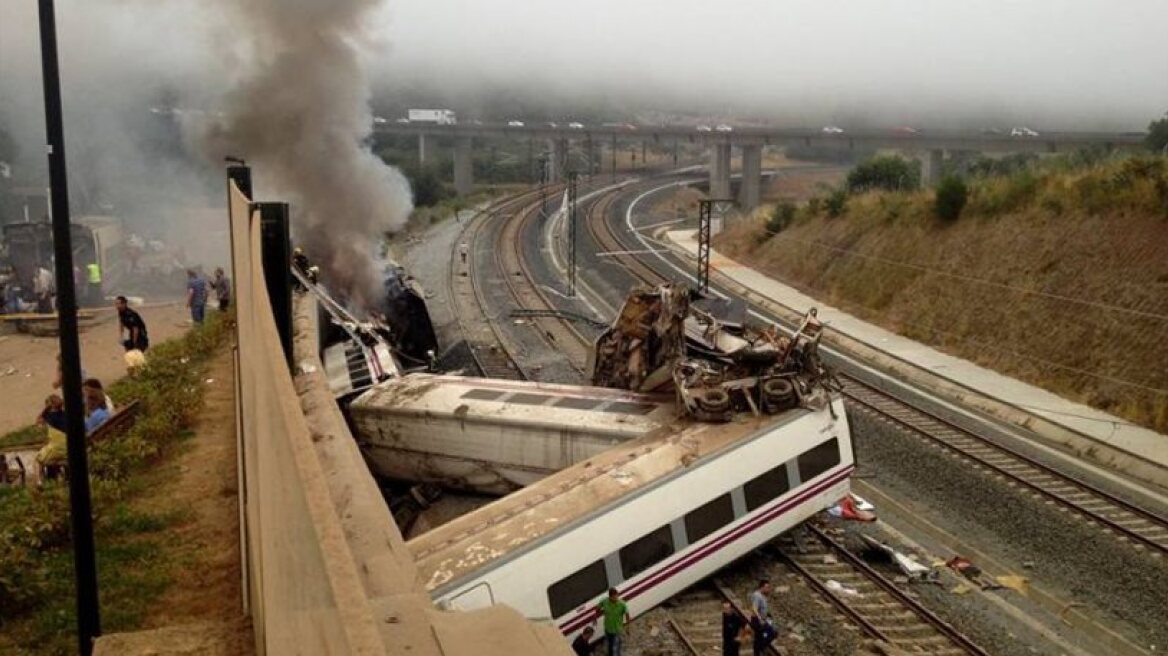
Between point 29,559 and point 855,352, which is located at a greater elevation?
point 29,559

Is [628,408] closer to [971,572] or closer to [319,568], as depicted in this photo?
[971,572]

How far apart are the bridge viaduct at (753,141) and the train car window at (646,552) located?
5404cm

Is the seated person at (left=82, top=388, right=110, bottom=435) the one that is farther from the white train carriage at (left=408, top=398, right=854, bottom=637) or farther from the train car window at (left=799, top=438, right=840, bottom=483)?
the train car window at (left=799, top=438, right=840, bottom=483)

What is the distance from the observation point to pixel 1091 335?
24.9 meters

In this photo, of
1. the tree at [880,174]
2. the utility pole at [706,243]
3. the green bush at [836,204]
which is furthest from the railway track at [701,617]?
the tree at [880,174]

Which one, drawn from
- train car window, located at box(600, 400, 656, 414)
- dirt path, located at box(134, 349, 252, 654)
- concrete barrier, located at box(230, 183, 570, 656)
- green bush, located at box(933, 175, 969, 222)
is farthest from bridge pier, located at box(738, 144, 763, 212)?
concrete barrier, located at box(230, 183, 570, 656)

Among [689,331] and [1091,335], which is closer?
[689,331]

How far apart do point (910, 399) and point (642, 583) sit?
522 inches

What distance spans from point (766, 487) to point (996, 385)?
43.0 feet

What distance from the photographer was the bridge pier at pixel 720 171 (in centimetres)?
7562

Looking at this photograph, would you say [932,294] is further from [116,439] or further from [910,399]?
[116,439]

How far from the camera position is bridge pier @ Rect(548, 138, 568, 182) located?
301 ft

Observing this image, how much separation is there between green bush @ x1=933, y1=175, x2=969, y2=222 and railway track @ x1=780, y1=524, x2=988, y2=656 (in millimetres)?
21999

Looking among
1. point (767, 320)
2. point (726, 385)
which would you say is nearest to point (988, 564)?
point (726, 385)
